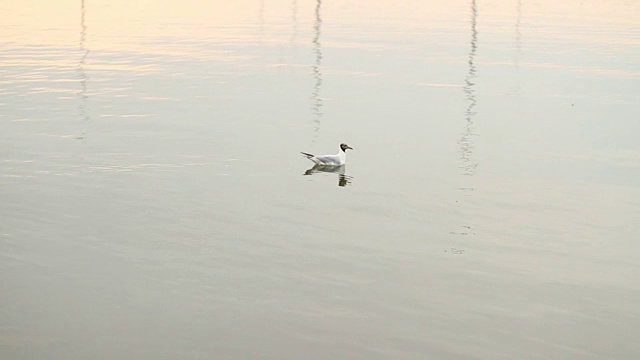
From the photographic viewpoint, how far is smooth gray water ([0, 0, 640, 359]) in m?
12.2

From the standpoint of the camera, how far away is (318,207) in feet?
57.0

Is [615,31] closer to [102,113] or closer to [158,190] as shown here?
[102,113]

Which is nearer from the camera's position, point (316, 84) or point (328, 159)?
point (328, 159)

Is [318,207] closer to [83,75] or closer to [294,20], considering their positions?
[83,75]

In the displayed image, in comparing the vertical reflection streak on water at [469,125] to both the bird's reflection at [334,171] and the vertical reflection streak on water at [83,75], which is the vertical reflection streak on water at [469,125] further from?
the vertical reflection streak on water at [83,75]

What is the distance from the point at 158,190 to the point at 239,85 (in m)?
11.7

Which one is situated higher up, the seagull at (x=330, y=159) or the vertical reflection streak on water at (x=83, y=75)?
the vertical reflection streak on water at (x=83, y=75)

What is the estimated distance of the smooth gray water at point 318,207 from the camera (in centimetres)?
1219

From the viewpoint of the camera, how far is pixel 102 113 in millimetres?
24734

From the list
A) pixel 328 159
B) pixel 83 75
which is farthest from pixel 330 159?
pixel 83 75

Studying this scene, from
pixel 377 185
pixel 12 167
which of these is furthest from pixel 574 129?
pixel 12 167

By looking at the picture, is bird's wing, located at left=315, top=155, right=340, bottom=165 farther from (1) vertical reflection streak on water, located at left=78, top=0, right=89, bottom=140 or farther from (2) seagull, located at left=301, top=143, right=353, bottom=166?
(1) vertical reflection streak on water, located at left=78, top=0, right=89, bottom=140

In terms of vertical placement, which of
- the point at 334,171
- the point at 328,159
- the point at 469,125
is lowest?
the point at 334,171

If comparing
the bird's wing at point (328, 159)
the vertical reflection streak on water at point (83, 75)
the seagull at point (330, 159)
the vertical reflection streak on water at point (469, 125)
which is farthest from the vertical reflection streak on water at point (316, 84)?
the vertical reflection streak on water at point (83, 75)
